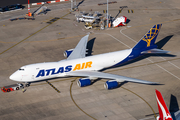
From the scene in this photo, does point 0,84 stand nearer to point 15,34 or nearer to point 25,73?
point 25,73

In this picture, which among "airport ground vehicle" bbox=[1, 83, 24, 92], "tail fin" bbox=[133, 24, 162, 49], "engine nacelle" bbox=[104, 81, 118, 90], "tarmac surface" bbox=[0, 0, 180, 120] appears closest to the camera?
"tarmac surface" bbox=[0, 0, 180, 120]

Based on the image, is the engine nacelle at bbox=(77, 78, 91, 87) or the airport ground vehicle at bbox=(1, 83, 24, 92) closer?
the airport ground vehicle at bbox=(1, 83, 24, 92)

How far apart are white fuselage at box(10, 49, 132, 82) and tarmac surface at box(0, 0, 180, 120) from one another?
242cm

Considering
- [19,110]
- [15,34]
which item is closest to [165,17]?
[15,34]

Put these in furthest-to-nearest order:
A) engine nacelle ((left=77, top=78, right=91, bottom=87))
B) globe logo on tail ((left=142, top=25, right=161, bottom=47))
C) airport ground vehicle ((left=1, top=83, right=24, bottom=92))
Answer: globe logo on tail ((left=142, top=25, right=161, bottom=47)) → engine nacelle ((left=77, top=78, right=91, bottom=87)) → airport ground vehicle ((left=1, top=83, right=24, bottom=92))

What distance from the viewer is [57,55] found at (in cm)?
6100

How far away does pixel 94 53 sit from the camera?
6262cm

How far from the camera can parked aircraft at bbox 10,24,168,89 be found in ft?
156

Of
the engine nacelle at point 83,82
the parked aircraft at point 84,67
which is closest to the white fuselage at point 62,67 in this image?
the parked aircraft at point 84,67

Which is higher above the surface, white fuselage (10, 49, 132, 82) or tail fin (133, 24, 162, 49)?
tail fin (133, 24, 162, 49)

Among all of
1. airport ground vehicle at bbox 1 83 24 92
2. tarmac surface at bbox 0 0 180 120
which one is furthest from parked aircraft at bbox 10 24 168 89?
tarmac surface at bbox 0 0 180 120

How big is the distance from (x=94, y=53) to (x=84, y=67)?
39.3 ft

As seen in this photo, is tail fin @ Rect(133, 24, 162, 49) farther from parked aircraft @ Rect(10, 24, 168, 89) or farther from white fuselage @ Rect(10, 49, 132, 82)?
white fuselage @ Rect(10, 49, 132, 82)

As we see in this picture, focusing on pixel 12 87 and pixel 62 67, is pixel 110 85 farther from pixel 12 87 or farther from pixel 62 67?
pixel 12 87
